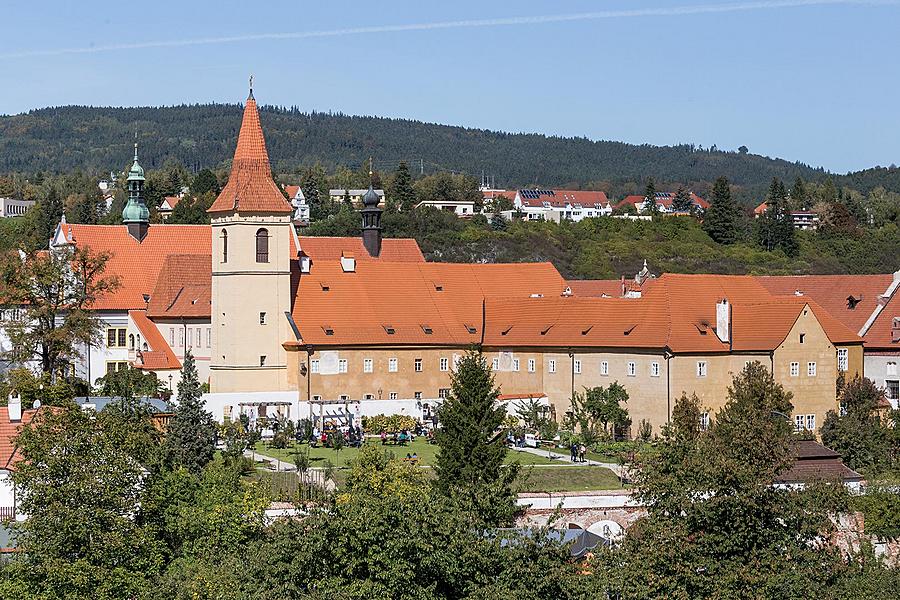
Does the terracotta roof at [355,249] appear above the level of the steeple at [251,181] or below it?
below

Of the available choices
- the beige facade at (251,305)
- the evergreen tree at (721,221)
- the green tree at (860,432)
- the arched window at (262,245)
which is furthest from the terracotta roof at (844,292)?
the evergreen tree at (721,221)

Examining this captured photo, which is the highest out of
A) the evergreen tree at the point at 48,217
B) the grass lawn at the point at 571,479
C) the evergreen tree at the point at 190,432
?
the evergreen tree at the point at 48,217

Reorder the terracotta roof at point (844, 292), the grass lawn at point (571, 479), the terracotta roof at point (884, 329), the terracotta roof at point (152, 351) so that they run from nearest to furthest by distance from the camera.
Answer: the grass lawn at point (571, 479) < the terracotta roof at point (884, 329) < the terracotta roof at point (152, 351) < the terracotta roof at point (844, 292)

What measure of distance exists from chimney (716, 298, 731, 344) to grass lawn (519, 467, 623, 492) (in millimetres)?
12046

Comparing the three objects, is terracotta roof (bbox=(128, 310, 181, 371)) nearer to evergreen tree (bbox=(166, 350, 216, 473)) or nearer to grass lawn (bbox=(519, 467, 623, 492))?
evergreen tree (bbox=(166, 350, 216, 473))

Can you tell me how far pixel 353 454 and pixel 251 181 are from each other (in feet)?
53.3

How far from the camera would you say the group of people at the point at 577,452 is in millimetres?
55156

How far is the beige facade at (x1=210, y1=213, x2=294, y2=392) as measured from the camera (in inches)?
2584

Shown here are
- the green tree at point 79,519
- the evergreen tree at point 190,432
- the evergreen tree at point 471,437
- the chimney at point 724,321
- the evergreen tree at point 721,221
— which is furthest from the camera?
the evergreen tree at point 721,221

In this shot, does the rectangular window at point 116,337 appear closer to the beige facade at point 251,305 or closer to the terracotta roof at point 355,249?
the beige facade at point 251,305

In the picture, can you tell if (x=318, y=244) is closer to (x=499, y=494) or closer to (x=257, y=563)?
(x=499, y=494)

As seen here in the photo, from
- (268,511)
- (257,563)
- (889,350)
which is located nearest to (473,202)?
(889,350)

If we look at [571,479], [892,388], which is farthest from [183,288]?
[892,388]

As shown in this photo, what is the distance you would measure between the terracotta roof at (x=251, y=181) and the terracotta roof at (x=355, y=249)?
47.6 ft
